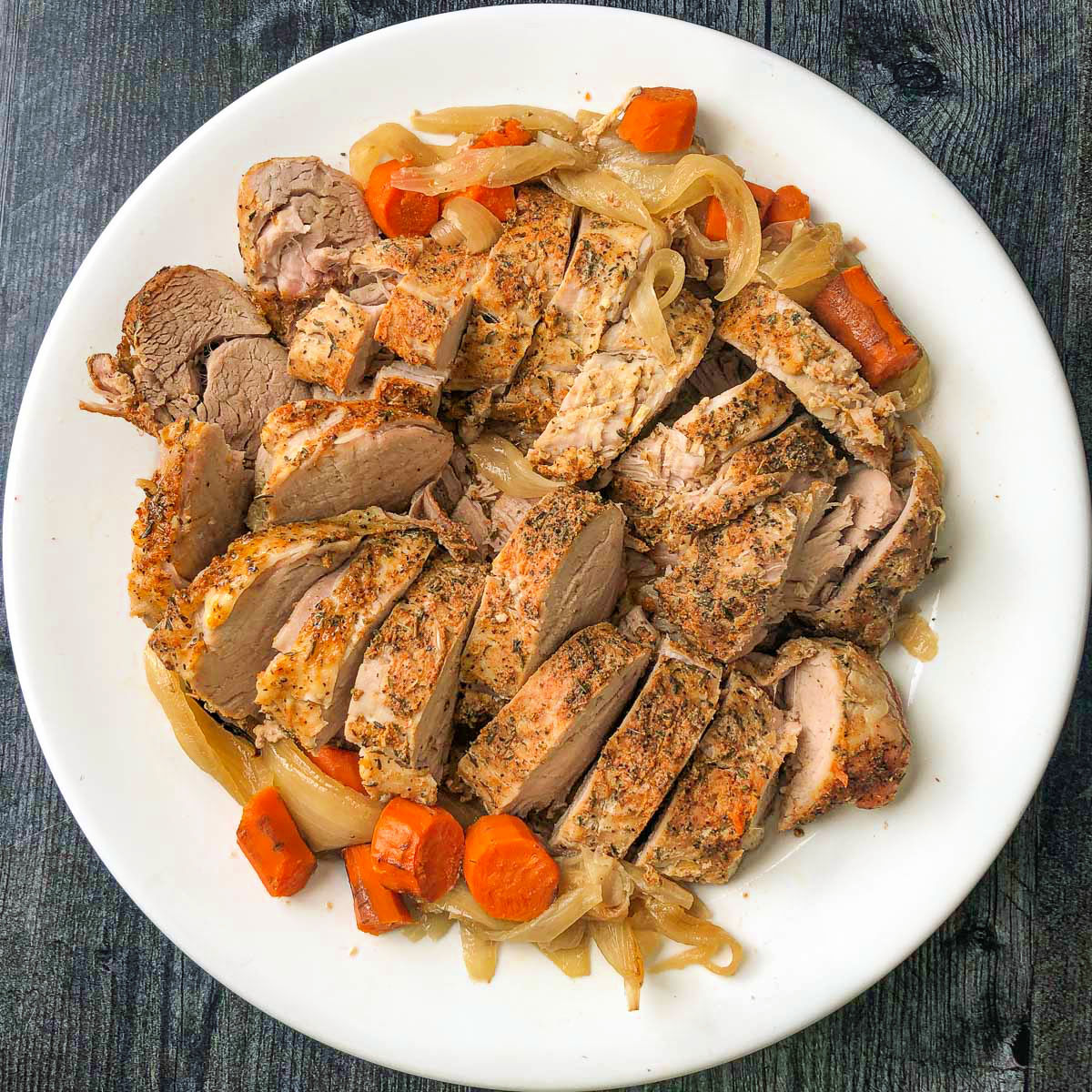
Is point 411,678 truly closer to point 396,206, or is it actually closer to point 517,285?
point 517,285

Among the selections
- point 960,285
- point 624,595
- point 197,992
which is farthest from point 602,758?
point 197,992

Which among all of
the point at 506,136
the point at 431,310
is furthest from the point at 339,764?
the point at 506,136

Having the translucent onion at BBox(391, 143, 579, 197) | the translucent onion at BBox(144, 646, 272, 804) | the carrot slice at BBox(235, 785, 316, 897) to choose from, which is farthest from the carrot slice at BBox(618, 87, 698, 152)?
the carrot slice at BBox(235, 785, 316, 897)

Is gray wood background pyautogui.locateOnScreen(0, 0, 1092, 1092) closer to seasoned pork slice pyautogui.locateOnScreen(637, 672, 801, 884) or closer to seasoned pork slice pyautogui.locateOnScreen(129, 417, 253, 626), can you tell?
seasoned pork slice pyautogui.locateOnScreen(637, 672, 801, 884)

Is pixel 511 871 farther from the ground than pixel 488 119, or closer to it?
closer to it

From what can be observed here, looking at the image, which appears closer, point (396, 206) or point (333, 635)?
point (333, 635)

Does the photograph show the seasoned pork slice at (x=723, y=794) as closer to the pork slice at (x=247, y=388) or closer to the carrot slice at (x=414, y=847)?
the carrot slice at (x=414, y=847)

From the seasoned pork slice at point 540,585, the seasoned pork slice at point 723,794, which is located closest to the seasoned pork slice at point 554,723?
the seasoned pork slice at point 540,585
